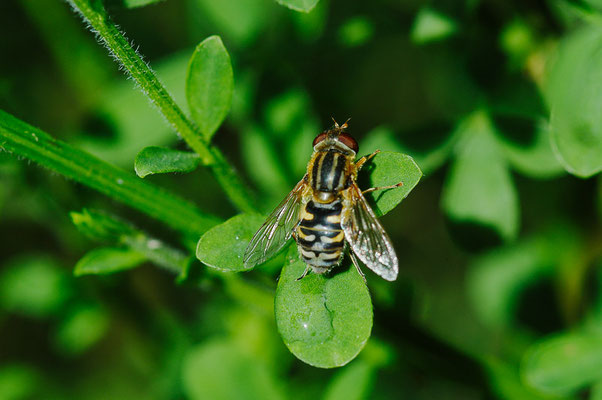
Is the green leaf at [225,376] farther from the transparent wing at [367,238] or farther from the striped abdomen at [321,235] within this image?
the transparent wing at [367,238]

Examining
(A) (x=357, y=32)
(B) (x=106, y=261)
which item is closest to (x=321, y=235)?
(B) (x=106, y=261)

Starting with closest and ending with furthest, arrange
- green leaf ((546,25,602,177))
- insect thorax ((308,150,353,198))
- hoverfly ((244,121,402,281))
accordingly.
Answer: hoverfly ((244,121,402,281)) < green leaf ((546,25,602,177)) < insect thorax ((308,150,353,198))

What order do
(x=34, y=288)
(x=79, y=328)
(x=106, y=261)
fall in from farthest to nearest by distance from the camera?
(x=34, y=288), (x=79, y=328), (x=106, y=261)

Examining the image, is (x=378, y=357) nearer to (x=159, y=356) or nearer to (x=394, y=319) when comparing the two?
(x=394, y=319)

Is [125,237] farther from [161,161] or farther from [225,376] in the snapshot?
[225,376]

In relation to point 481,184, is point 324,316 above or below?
above

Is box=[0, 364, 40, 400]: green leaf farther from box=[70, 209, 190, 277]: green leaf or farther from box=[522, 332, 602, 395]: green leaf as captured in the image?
box=[522, 332, 602, 395]: green leaf

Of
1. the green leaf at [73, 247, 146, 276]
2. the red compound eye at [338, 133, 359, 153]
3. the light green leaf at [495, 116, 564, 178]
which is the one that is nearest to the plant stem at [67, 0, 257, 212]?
the green leaf at [73, 247, 146, 276]

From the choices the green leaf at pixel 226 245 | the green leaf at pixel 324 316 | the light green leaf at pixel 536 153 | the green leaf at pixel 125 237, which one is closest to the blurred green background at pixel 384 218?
the light green leaf at pixel 536 153
